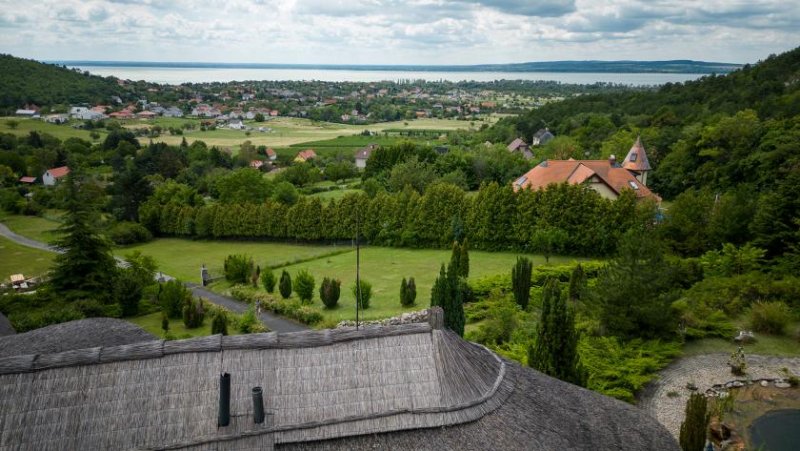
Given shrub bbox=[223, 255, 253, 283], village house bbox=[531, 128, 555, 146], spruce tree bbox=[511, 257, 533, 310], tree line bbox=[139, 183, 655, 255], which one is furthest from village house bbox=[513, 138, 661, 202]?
village house bbox=[531, 128, 555, 146]

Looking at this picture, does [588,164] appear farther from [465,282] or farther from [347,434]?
[347,434]

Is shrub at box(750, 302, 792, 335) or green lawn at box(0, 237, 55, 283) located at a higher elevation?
shrub at box(750, 302, 792, 335)

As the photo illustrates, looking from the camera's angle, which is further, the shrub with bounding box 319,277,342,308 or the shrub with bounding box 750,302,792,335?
the shrub with bounding box 319,277,342,308

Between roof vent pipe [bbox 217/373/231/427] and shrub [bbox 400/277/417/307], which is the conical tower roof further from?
roof vent pipe [bbox 217/373/231/427]

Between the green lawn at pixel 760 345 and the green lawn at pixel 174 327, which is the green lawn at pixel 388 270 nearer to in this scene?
the green lawn at pixel 174 327

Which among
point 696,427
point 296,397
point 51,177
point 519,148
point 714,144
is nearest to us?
point 296,397

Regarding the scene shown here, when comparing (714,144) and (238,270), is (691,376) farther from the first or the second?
(714,144)

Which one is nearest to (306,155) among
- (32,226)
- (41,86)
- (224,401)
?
(32,226)
